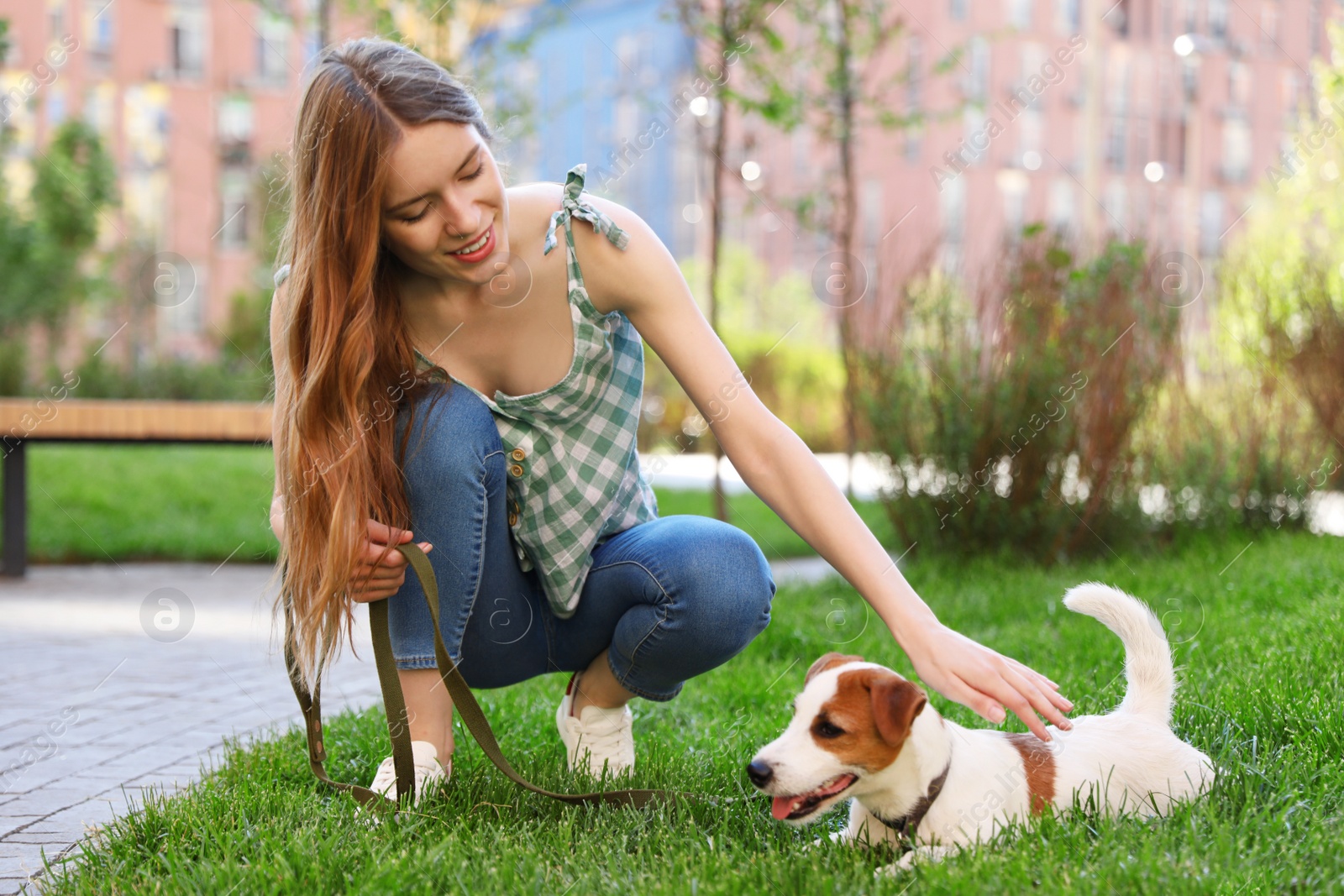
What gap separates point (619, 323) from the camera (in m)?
2.76

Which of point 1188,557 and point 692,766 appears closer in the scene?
point 692,766

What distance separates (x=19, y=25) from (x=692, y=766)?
2842cm

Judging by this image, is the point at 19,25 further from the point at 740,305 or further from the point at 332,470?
the point at 332,470

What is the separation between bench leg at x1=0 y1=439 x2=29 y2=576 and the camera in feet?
20.4

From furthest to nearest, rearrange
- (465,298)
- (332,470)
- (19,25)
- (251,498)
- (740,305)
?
(740,305) → (19,25) → (251,498) → (465,298) → (332,470)

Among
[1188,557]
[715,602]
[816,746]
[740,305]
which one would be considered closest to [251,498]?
[1188,557]

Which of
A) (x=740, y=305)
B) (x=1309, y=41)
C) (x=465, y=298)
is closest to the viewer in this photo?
(x=465, y=298)

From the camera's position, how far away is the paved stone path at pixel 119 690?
9.34 feet

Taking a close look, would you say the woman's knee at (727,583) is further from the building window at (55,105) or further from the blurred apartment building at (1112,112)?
the blurred apartment building at (1112,112)

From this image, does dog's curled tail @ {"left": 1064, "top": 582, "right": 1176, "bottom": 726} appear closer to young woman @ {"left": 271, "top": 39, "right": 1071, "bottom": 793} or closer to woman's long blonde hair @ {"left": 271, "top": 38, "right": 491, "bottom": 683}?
young woman @ {"left": 271, "top": 39, "right": 1071, "bottom": 793}

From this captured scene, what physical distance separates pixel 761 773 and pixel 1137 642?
2.65 ft

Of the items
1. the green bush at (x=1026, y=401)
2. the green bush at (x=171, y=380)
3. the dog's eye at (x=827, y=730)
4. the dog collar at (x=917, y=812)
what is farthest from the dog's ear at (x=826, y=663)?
the green bush at (x=171, y=380)

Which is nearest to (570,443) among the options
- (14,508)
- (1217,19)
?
(14,508)

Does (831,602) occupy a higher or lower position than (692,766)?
lower
